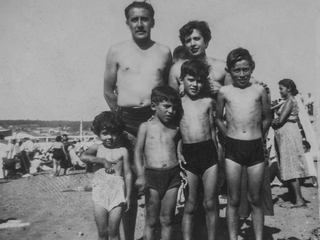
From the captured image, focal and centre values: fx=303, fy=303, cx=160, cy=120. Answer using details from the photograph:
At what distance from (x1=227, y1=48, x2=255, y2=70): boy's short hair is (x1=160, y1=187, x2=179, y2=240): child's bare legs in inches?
61.6

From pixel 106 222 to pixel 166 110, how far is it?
1.32 m

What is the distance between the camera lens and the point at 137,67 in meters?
3.79

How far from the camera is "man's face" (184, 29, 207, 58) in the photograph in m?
3.88

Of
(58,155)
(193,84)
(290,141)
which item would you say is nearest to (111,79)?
(193,84)

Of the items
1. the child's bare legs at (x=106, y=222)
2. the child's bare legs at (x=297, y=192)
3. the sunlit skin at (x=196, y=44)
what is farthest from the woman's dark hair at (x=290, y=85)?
the child's bare legs at (x=106, y=222)

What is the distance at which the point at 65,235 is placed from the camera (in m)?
4.68

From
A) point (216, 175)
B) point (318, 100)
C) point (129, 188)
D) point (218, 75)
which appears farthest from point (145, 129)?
point (318, 100)

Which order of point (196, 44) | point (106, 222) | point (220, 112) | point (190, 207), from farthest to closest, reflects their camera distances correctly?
point (196, 44), point (220, 112), point (190, 207), point (106, 222)

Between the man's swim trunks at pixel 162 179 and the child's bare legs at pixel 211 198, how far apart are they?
32 cm

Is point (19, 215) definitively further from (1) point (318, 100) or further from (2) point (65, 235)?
(1) point (318, 100)

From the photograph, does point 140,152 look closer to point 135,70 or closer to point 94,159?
point 94,159

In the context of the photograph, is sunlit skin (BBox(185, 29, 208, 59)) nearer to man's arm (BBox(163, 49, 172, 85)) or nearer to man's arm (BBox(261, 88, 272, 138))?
man's arm (BBox(163, 49, 172, 85))

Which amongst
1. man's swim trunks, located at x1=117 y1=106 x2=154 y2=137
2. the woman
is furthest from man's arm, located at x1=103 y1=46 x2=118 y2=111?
the woman

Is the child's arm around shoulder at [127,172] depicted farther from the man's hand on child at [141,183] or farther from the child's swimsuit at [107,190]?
the man's hand on child at [141,183]
